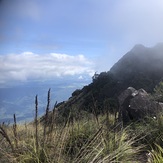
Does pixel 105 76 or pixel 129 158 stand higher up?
pixel 105 76

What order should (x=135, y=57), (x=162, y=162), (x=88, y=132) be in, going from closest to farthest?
(x=162, y=162), (x=88, y=132), (x=135, y=57)

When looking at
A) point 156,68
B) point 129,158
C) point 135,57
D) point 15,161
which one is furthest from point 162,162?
point 135,57

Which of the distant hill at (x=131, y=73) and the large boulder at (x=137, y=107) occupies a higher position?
the distant hill at (x=131, y=73)

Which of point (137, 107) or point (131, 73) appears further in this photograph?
point (131, 73)

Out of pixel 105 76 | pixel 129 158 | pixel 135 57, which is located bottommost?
pixel 129 158

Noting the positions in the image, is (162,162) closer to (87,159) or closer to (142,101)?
(87,159)

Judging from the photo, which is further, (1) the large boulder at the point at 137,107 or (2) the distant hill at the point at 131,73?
(2) the distant hill at the point at 131,73

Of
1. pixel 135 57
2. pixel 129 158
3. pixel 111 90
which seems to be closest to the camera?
pixel 129 158

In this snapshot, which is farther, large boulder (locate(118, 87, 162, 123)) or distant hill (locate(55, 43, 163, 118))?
distant hill (locate(55, 43, 163, 118))

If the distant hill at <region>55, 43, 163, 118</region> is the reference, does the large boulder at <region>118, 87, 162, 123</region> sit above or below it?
below

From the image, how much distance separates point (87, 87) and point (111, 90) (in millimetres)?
5302

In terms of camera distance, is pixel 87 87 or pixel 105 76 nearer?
pixel 87 87

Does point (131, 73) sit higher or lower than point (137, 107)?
higher

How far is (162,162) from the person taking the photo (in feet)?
14.2
